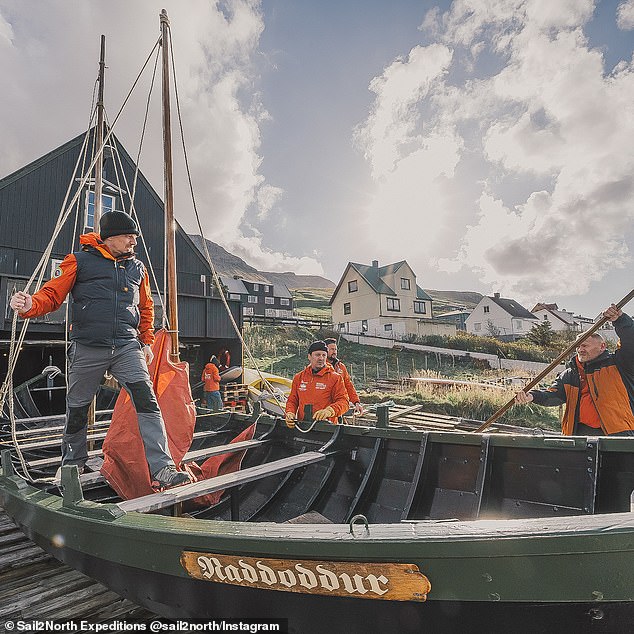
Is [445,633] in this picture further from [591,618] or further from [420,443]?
[420,443]

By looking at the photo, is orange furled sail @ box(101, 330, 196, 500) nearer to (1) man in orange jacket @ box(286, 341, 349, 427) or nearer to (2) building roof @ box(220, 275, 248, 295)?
(1) man in orange jacket @ box(286, 341, 349, 427)

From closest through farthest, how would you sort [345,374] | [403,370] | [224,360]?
[345,374] → [224,360] → [403,370]

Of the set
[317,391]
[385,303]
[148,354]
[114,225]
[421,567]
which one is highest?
[385,303]

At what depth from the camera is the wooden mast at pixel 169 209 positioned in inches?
164

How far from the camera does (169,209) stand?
14.7ft

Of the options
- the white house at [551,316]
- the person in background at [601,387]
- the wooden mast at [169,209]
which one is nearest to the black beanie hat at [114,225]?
the wooden mast at [169,209]

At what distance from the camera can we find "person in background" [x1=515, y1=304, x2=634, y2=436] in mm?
4453

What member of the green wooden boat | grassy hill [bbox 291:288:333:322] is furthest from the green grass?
grassy hill [bbox 291:288:333:322]

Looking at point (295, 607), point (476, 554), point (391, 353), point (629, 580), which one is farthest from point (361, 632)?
point (391, 353)

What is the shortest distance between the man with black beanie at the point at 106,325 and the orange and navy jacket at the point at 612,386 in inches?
161

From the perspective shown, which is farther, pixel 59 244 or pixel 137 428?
pixel 59 244

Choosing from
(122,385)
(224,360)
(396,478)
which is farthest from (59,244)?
(396,478)

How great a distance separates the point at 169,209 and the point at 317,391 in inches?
116

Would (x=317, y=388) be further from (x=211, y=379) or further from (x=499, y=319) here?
(x=499, y=319)
